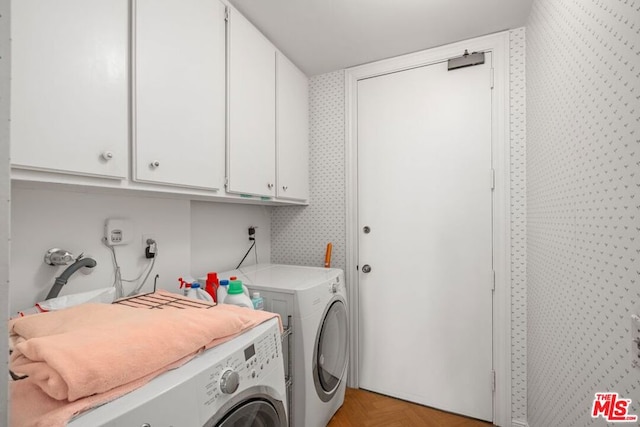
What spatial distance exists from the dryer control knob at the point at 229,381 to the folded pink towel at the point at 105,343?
0.10 m

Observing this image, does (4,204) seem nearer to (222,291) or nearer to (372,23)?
(222,291)

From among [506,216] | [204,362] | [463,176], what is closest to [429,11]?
[463,176]

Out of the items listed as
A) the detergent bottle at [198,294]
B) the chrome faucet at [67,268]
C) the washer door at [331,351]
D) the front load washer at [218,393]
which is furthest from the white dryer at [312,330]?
the chrome faucet at [67,268]

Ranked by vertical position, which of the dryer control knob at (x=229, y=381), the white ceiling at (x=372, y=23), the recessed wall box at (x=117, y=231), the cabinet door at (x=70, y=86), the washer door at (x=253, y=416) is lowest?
the washer door at (x=253, y=416)

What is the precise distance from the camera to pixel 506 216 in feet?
5.91

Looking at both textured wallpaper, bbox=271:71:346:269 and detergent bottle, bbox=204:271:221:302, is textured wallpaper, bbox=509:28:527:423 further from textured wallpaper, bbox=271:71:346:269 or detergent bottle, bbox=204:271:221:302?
detergent bottle, bbox=204:271:221:302

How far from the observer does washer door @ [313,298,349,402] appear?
1566 mm

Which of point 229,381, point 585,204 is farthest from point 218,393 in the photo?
point 585,204

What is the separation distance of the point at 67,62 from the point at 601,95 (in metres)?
1.58

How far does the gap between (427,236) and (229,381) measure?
1.61 metres

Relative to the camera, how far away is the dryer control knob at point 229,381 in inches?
29.9

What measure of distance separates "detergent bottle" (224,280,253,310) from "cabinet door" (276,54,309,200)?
788mm

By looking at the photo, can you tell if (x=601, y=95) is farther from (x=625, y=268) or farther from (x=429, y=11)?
(x=429, y=11)

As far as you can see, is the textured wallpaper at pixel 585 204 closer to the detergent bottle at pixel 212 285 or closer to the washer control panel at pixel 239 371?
the washer control panel at pixel 239 371
